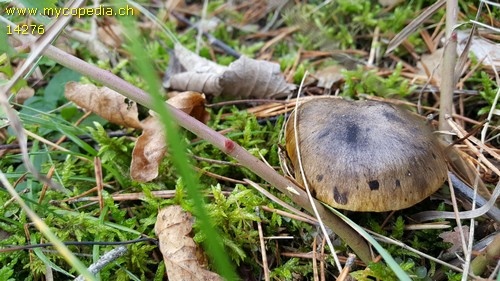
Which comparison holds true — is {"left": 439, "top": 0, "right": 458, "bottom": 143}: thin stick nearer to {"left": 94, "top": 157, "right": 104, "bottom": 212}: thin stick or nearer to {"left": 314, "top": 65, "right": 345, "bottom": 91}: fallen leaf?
{"left": 314, "top": 65, "right": 345, "bottom": 91}: fallen leaf

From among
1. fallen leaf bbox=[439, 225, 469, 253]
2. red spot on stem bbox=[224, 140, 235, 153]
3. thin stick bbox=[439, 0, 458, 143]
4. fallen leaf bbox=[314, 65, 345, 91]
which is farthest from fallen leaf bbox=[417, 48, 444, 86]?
red spot on stem bbox=[224, 140, 235, 153]

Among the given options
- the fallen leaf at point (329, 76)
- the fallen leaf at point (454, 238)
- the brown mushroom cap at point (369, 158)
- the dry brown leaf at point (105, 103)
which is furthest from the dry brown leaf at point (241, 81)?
the fallen leaf at point (454, 238)

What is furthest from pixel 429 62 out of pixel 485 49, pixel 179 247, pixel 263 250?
pixel 179 247

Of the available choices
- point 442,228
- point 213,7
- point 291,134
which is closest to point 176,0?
point 213,7

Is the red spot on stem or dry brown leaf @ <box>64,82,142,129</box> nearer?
the red spot on stem

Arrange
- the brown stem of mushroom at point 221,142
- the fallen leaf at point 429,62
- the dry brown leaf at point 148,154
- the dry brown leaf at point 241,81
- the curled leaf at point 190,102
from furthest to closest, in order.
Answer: the fallen leaf at point 429,62
the dry brown leaf at point 241,81
the curled leaf at point 190,102
the dry brown leaf at point 148,154
the brown stem of mushroom at point 221,142

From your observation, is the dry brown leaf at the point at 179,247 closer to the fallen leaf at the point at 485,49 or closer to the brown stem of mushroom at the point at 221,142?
the brown stem of mushroom at the point at 221,142
